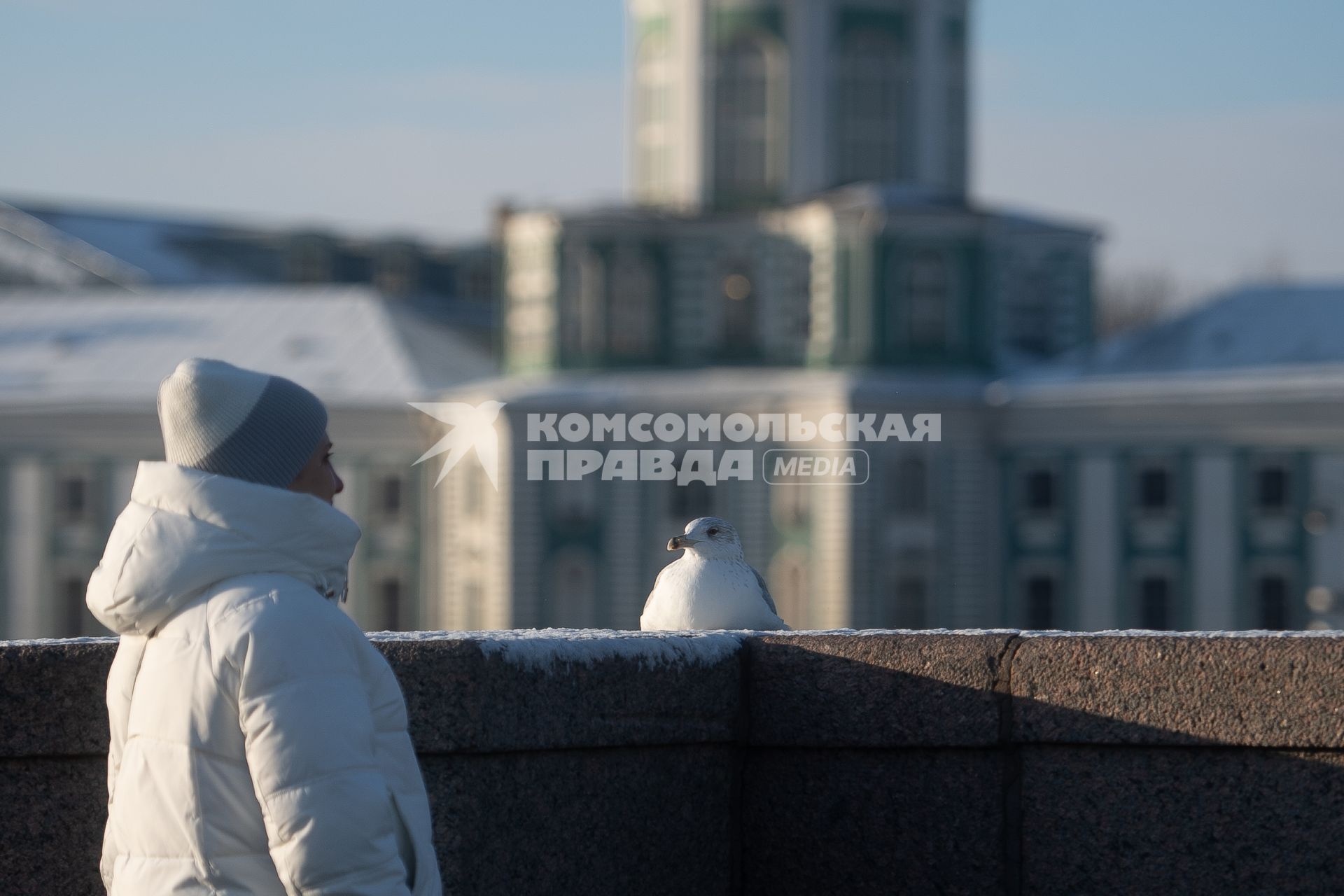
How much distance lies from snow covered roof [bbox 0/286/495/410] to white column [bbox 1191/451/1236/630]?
13447 millimetres

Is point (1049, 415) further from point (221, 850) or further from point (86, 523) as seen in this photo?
point (221, 850)

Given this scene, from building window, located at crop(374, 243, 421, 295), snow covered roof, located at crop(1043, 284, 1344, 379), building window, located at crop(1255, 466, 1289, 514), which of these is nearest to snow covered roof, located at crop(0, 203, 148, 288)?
building window, located at crop(374, 243, 421, 295)

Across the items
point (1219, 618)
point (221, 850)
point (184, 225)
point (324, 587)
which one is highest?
point (184, 225)

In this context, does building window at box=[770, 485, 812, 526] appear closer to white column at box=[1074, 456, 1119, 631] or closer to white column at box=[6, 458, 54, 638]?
white column at box=[1074, 456, 1119, 631]

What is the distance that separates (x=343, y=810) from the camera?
9.63 ft

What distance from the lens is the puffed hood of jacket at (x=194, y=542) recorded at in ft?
9.91

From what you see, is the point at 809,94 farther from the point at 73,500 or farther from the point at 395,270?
the point at 73,500

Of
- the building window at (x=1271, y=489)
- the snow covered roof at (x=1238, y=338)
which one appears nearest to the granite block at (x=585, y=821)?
the building window at (x=1271, y=489)

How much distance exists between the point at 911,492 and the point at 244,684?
35209 mm

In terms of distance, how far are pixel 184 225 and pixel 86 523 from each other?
1178cm

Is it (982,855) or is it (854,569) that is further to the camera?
(854,569)

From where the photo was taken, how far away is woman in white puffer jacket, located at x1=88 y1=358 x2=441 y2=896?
9.64ft

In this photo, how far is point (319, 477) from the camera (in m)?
3.22

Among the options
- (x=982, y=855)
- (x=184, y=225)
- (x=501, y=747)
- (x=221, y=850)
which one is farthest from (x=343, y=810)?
(x=184, y=225)
